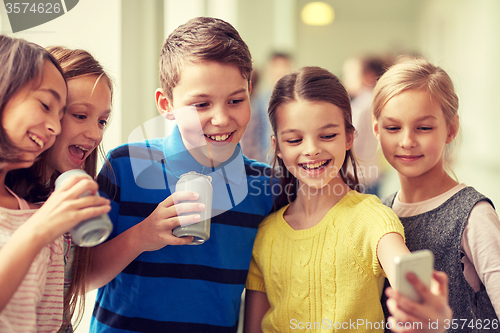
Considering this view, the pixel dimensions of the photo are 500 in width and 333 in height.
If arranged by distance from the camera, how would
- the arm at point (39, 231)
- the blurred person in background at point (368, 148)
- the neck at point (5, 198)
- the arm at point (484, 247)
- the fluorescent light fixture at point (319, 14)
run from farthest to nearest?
the fluorescent light fixture at point (319, 14) < the blurred person in background at point (368, 148) < the arm at point (484, 247) < the neck at point (5, 198) < the arm at point (39, 231)

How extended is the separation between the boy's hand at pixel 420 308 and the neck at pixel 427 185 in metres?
0.36

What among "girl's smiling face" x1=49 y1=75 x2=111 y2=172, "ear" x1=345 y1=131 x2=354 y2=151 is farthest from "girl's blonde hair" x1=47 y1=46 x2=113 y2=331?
"ear" x1=345 y1=131 x2=354 y2=151

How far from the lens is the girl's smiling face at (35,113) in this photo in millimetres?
489

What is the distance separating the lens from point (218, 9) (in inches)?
63.2

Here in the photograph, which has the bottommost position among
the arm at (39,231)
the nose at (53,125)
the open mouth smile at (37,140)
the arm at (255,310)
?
the arm at (255,310)

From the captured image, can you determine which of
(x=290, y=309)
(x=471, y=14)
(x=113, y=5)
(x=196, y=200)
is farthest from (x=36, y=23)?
(x=471, y=14)

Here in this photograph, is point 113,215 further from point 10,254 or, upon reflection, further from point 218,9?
point 218,9

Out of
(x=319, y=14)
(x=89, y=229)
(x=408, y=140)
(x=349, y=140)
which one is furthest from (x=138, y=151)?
(x=319, y=14)

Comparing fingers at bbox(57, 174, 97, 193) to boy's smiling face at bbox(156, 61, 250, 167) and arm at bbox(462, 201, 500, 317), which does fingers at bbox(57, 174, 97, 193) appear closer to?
boy's smiling face at bbox(156, 61, 250, 167)

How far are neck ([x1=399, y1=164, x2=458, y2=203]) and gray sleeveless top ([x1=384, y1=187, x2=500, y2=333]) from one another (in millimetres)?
46

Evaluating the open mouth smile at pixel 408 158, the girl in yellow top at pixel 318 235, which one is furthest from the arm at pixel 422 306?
the open mouth smile at pixel 408 158

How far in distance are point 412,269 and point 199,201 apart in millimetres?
308

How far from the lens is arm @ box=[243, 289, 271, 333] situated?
2.54 feet

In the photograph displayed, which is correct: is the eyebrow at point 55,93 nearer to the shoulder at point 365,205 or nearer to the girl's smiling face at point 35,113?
the girl's smiling face at point 35,113
